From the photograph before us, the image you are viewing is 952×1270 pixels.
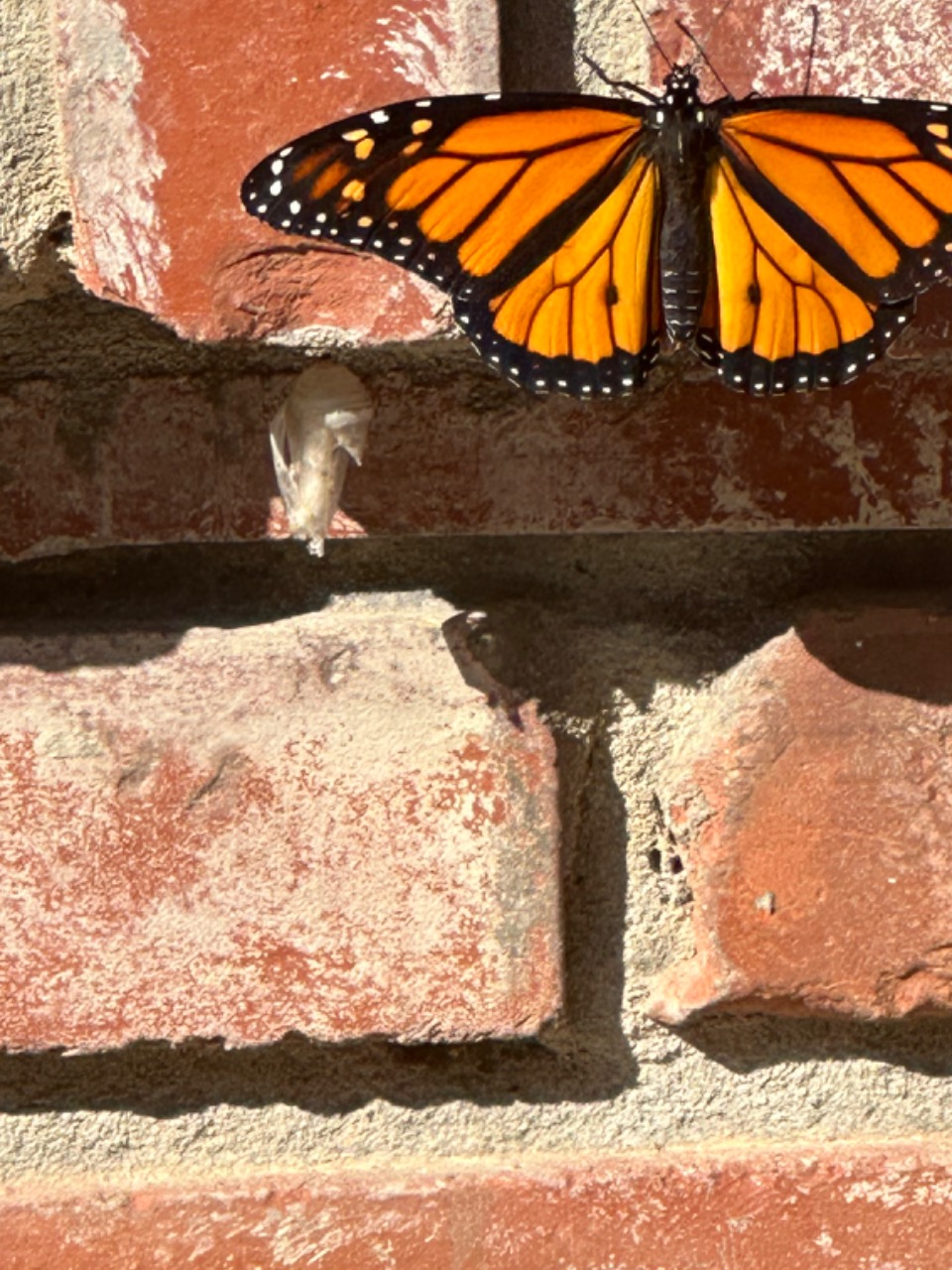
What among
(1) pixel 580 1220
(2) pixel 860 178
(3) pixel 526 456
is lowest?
(1) pixel 580 1220

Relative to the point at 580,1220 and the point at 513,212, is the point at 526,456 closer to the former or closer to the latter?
the point at 513,212

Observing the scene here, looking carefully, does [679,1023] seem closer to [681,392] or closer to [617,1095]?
[617,1095]

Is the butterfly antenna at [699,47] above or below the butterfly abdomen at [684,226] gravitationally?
above

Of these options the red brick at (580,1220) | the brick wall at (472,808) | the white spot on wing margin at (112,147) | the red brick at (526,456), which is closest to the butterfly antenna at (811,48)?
the brick wall at (472,808)

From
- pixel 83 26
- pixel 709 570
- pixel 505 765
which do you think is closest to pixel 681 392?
pixel 709 570

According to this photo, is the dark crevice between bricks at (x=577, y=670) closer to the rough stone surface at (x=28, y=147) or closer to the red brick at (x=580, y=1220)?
the red brick at (x=580, y=1220)

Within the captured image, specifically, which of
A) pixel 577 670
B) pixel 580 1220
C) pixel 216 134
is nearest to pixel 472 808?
pixel 577 670

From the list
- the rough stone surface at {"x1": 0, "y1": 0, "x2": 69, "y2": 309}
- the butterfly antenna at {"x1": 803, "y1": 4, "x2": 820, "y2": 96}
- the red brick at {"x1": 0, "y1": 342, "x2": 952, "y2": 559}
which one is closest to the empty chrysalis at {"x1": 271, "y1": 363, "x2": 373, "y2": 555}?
the red brick at {"x1": 0, "y1": 342, "x2": 952, "y2": 559}
